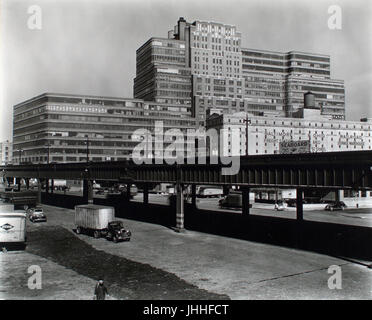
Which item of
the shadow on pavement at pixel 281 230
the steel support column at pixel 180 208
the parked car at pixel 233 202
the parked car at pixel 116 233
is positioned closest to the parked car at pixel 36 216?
the shadow on pavement at pixel 281 230

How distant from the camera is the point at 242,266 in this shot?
94.8 ft

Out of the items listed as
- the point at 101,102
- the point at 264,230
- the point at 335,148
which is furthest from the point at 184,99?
the point at 264,230

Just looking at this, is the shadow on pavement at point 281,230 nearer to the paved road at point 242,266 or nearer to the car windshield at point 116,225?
the paved road at point 242,266

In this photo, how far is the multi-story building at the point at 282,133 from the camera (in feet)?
521

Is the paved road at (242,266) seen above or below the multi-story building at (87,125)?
below

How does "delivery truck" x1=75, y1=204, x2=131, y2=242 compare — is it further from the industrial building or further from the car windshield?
the industrial building

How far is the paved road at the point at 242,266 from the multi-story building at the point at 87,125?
4764 inches

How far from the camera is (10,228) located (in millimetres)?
33219

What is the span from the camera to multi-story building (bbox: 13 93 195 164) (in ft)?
521

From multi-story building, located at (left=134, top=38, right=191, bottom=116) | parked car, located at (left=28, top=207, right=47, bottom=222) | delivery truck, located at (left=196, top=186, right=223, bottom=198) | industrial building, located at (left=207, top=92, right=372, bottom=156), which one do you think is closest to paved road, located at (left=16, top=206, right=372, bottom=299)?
parked car, located at (left=28, top=207, right=47, bottom=222)

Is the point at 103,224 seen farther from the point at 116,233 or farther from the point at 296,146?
the point at 296,146

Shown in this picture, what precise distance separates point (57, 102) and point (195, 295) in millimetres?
152273
